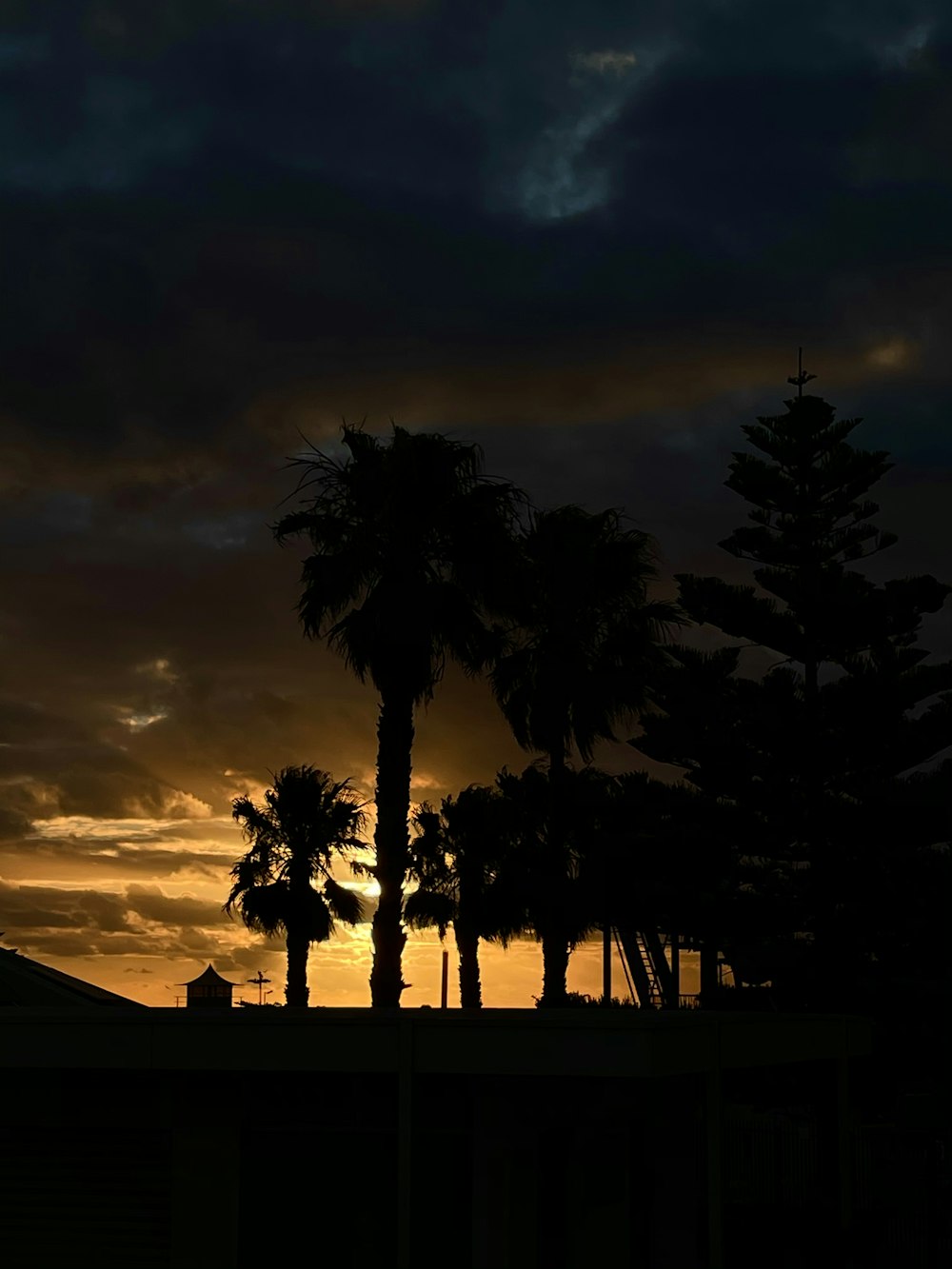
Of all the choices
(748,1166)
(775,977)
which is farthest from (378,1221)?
(775,977)

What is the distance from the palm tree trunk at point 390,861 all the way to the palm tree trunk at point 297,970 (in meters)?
17.1

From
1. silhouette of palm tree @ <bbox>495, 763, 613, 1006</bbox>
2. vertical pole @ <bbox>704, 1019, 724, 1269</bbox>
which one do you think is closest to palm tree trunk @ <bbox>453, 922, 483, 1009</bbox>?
silhouette of palm tree @ <bbox>495, 763, 613, 1006</bbox>

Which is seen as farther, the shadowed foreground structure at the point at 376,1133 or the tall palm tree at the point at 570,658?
the tall palm tree at the point at 570,658

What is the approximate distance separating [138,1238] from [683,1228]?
21.4ft

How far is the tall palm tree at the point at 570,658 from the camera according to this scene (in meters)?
38.9

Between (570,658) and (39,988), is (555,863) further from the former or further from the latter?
(39,988)

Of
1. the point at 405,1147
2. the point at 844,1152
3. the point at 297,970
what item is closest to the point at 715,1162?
the point at 405,1147

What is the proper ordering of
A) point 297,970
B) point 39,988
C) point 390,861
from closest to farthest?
point 39,988
point 390,861
point 297,970

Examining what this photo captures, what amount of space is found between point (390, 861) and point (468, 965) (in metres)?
21.8

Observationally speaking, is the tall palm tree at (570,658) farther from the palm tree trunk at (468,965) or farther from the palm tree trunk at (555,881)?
the palm tree trunk at (468,965)

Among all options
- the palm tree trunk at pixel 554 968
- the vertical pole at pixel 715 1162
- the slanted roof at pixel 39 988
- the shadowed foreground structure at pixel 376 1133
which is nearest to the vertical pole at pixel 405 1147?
the shadowed foreground structure at pixel 376 1133

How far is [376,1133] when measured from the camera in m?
16.1

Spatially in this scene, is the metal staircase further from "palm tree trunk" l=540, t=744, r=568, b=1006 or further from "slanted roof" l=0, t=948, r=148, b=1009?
"slanted roof" l=0, t=948, r=148, b=1009

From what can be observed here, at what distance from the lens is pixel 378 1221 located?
16.0 meters
